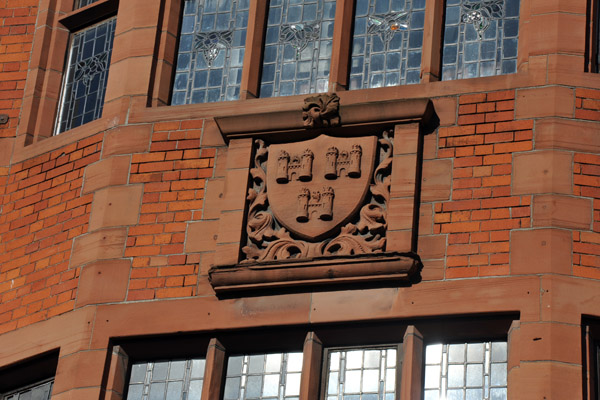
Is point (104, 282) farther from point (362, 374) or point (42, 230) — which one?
point (362, 374)

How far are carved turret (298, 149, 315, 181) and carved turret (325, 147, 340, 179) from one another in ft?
0.43

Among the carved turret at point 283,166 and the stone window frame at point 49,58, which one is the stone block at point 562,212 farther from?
the stone window frame at point 49,58

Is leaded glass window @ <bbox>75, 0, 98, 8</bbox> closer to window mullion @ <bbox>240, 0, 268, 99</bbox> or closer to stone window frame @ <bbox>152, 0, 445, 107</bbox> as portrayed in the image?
stone window frame @ <bbox>152, 0, 445, 107</bbox>

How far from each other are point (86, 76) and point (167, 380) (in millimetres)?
3350

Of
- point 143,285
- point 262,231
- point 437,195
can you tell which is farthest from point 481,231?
point 143,285

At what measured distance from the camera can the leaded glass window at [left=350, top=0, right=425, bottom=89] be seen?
15312mm

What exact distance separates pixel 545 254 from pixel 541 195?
1.66 ft

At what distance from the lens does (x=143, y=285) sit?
14812 mm

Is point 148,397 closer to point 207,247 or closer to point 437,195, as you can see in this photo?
point 207,247

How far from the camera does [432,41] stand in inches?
599

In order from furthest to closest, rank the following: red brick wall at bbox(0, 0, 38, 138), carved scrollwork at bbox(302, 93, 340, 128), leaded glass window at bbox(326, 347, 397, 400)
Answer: red brick wall at bbox(0, 0, 38, 138) → carved scrollwork at bbox(302, 93, 340, 128) → leaded glass window at bbox(326, 347, 397, 400)

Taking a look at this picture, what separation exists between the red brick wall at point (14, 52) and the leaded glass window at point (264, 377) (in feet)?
11.5

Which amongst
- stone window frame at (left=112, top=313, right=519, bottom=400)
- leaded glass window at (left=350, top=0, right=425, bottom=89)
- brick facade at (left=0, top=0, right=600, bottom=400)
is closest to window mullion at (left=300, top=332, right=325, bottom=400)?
stone window frame at (left=112, top=313, right=519, bottom=400)

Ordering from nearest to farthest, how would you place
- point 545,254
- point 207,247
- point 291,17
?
1. point 545,254
2. point 207,247
3. point 291,17
